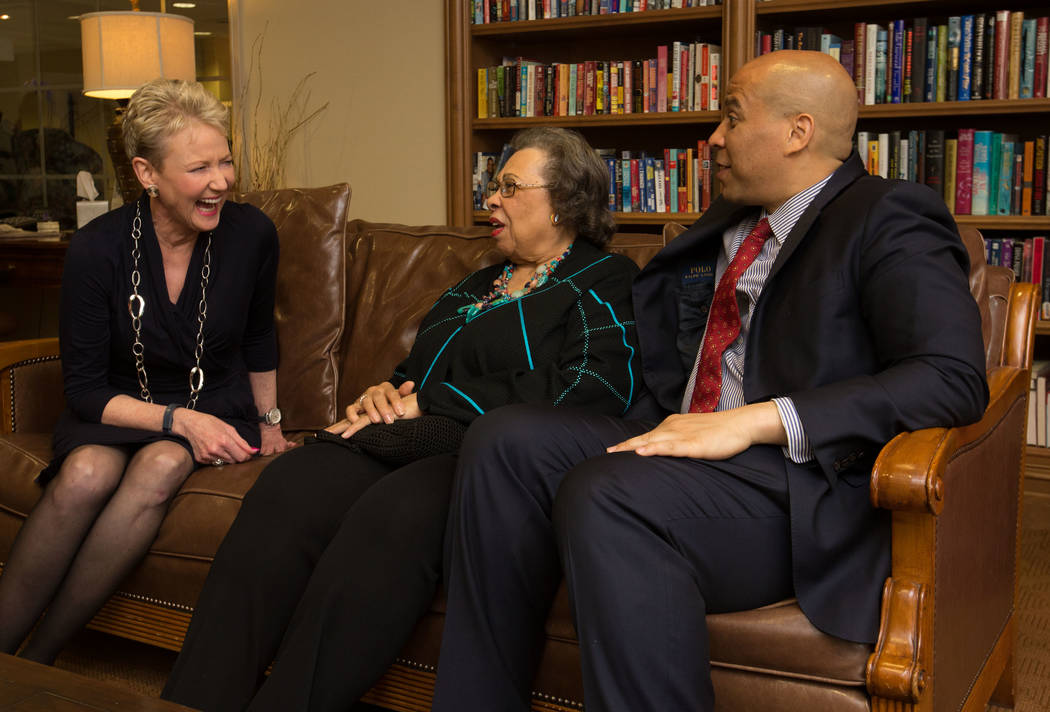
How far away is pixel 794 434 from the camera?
1517 millimetres

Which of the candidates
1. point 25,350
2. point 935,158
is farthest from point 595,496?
point 935,158

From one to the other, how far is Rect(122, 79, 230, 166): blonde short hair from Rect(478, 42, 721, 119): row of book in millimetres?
2140

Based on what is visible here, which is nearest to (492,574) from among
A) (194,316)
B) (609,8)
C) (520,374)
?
(520,374)

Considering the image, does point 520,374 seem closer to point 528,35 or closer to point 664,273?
point 664,273

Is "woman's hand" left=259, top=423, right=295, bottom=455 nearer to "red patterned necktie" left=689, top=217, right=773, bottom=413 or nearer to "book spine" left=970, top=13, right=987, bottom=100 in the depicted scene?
"red patterned necktie" left=689, top=217, right=773, bottom=413

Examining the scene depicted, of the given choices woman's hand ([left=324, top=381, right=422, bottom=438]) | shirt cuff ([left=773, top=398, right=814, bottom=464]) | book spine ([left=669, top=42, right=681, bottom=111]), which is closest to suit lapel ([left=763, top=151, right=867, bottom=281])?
shirt cuff ([left=773, top=398, right=814, bottom=464])

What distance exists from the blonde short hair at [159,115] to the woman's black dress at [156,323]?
0.16m

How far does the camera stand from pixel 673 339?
6.51ft

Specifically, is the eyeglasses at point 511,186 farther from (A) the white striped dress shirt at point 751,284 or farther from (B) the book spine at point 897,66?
(B) the book spine at point 897,66

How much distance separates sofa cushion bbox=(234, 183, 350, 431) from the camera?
2.46 meters

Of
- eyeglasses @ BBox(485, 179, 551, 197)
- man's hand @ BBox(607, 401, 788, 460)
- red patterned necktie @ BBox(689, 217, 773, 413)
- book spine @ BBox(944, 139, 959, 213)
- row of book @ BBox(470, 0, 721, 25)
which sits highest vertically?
row of book @ BBox(470, 0, 721, 25)

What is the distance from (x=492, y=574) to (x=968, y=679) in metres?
0.80

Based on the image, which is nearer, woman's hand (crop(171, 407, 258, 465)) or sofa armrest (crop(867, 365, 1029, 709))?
sofa armrest (crop(867, 365, 1029, 709))

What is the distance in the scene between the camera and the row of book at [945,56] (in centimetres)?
324
